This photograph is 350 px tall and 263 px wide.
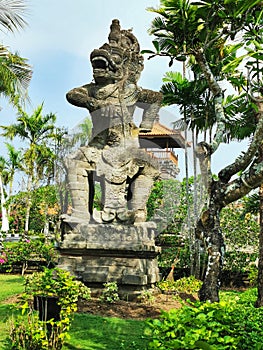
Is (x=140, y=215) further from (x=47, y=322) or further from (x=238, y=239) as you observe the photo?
(x=238, y=239)

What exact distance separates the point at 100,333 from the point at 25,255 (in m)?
7.05

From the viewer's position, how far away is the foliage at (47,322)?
3.86 m

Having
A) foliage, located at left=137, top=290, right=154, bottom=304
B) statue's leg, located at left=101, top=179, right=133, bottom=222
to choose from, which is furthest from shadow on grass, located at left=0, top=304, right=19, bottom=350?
statue's leg, located at left=101, top=179, right=133, bottom=222

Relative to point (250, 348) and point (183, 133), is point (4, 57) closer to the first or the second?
point (183, 133)

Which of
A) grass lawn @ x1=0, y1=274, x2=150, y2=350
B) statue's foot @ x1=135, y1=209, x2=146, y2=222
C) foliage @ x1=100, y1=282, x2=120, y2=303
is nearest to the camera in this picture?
grass lawn @ x1=0, y1=274, x2=150, y2=350

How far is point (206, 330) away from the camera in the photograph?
2.62 metres

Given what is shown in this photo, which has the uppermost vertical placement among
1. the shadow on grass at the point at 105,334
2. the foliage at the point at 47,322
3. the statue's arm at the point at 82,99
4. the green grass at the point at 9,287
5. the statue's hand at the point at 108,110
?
the statue's arm at the point at 82,99

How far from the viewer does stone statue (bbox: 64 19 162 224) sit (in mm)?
7570

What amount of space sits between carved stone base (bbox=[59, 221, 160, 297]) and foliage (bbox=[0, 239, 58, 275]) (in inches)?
165

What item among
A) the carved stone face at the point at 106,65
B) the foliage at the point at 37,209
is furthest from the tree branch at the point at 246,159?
the foliage at the point at 37,209

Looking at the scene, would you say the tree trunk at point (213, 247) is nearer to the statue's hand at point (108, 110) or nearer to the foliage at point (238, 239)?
the statue's hand at point (108, 110)

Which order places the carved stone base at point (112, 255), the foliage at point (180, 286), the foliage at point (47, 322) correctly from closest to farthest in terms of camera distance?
the foliage at point (47, 322) → the carved stone base at point (112, 255) → the foliage at point (180, 286)

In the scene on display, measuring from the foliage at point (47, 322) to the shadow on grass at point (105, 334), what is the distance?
378 mm

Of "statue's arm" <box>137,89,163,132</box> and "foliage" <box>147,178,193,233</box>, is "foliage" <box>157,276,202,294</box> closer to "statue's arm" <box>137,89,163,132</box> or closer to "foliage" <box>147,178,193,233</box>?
"statue's arm" <box>137,89,163,132</box>
